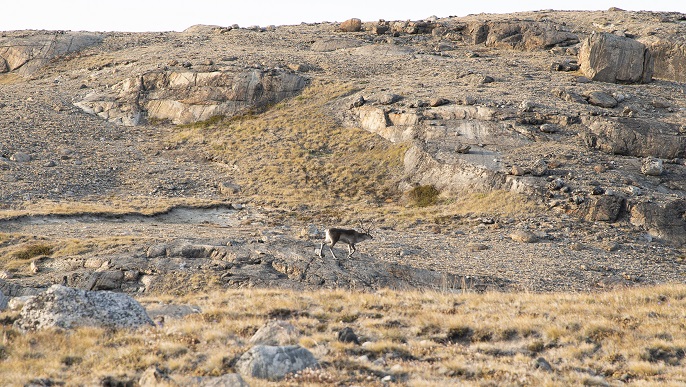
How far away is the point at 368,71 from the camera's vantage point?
5078 centimetres

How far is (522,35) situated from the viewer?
61.4 meters

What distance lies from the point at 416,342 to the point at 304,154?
92.4ft

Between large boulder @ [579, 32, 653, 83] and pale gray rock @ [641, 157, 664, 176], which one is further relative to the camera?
large boulder @ [579, 32, 653, 83]

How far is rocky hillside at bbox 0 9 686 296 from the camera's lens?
21250 mm

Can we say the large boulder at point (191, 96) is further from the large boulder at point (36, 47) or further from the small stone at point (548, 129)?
the small stone at point (548, 129)

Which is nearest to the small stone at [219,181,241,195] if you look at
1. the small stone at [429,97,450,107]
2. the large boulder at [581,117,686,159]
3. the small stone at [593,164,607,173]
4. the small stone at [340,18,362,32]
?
the small stone at [429,97,450,107]

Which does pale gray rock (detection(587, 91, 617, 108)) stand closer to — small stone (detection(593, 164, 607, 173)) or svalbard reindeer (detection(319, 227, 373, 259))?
small stone (detection(593, 164, 607, 173))

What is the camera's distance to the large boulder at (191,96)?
47.1 metres

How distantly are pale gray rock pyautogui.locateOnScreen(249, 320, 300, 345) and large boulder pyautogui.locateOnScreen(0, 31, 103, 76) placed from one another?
5814 centimetres

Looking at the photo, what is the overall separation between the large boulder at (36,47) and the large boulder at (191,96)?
14.8 metres

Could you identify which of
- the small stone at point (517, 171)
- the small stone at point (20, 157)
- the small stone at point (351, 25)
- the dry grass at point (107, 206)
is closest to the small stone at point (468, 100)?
the small stone at point (517, 171)

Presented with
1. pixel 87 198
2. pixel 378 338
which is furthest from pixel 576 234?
pixel 87 198

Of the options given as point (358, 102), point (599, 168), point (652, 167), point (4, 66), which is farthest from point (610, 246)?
point (4, 66)

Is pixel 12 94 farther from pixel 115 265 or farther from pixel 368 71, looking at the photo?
pixel 115 265
